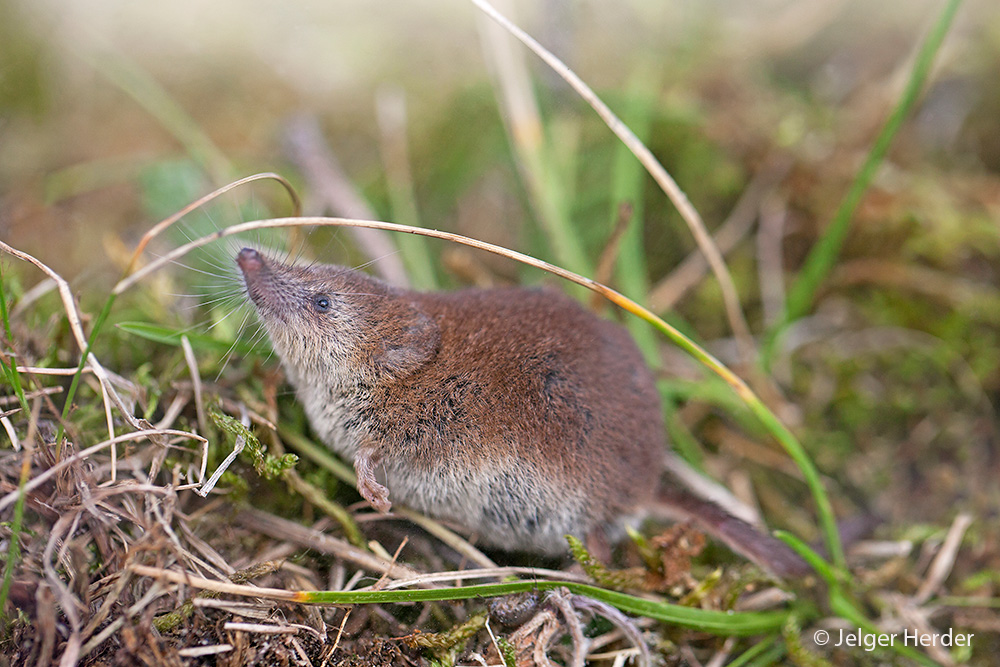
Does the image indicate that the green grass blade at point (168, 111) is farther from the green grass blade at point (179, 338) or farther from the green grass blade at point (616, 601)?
the green grass blade at point (616, 601)

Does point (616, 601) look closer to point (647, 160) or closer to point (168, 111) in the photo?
point (647, 160)

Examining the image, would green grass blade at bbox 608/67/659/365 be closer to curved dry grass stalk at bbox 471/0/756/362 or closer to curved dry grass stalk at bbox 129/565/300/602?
curved dry grass stalk at bbox 471/0/756/362

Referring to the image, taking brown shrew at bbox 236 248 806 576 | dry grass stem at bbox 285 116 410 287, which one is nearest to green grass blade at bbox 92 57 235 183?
dry grass stem at bbox 285 116 410 287

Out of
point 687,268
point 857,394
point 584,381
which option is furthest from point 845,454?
point 584,381

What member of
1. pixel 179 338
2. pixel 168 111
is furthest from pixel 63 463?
pixel 168 111

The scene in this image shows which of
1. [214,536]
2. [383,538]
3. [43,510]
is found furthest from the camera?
[383,538]

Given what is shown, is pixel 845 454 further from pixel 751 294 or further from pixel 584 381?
pixel 584 381

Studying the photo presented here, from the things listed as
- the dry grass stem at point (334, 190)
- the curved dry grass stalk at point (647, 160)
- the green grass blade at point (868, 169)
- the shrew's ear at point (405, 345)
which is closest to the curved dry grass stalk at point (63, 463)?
the shrew's ear at point (405, 345)
